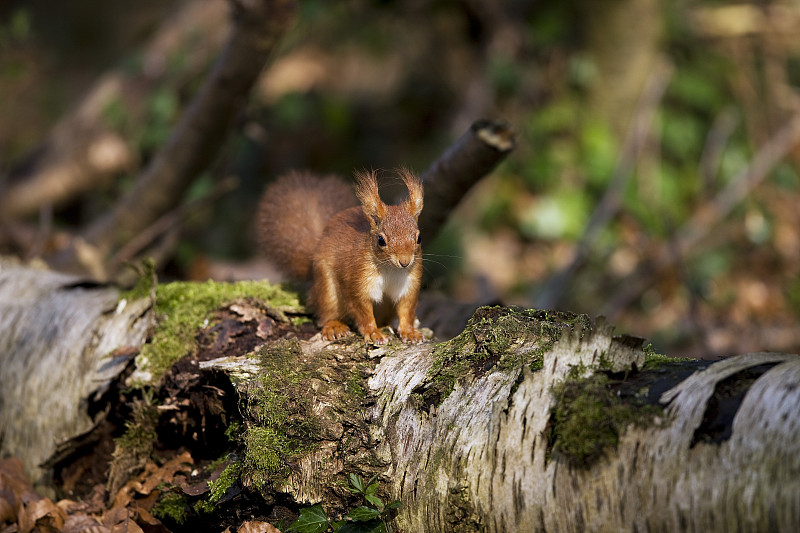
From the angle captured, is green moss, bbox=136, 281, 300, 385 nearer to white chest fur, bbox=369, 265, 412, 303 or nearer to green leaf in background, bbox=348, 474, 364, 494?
white chest fur, bbox=369, 265, 412, 303

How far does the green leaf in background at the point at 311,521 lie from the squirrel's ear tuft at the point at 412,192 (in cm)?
130

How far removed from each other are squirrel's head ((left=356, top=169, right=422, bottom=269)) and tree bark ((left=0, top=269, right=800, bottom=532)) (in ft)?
1.27

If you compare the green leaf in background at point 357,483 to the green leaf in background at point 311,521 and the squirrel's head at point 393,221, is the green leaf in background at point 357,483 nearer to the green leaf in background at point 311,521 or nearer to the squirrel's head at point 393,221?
the green leaf in background at point 311,521

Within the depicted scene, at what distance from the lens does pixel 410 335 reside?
9.48 ft

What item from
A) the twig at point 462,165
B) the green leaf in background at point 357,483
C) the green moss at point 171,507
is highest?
the twig at point 462,165

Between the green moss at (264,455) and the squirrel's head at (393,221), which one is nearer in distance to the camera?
the green moss at (264,455)

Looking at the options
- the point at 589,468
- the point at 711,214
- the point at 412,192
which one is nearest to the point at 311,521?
the point at 589,468

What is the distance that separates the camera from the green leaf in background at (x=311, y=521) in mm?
2232

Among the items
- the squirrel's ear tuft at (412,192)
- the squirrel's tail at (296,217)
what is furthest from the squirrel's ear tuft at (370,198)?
the squirrel's tail at (296,217)

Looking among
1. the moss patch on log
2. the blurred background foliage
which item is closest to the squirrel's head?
the moss patch on log

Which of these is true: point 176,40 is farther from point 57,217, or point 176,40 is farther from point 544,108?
point 544,108

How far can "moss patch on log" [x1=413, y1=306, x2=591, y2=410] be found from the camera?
2.25 meters

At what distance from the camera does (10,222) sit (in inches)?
265

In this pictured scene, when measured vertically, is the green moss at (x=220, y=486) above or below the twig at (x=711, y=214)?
below
